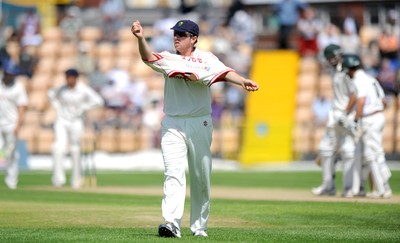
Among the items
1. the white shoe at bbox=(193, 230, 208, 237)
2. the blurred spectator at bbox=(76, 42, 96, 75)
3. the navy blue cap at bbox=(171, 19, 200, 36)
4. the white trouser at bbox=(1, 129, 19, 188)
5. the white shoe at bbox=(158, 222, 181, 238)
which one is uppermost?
the blurred spectator at bbox=(76, 42, 96, 75)

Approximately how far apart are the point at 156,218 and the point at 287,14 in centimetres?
2225

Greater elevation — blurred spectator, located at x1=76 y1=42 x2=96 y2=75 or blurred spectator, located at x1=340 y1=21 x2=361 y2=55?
blurred spectator, located at x1=340 y1=21 x2=361 y2=55

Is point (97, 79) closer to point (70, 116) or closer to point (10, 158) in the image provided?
point (70, 116)

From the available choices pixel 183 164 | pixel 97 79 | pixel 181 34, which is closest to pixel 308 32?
pixel 97 79

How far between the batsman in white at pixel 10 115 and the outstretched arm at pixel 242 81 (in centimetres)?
1172

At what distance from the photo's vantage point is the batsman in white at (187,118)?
13031 mm

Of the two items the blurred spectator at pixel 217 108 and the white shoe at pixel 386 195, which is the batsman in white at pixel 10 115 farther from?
the blurred spectator at pixel 217 108

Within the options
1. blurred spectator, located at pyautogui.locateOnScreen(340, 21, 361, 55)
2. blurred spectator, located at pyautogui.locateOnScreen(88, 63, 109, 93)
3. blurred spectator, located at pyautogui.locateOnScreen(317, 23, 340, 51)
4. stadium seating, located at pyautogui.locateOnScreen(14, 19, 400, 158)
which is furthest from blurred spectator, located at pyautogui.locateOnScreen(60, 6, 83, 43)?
blurred spectator, located at pyautogui.locateOnScreen(340, 21, 361, 55)

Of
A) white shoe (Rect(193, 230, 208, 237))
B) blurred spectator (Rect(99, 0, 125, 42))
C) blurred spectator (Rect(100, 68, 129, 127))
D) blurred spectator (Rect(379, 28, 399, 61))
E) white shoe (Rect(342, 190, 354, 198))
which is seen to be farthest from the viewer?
blurred spectator (Rect(99, 0, 125, 42))

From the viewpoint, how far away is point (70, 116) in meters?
24.7

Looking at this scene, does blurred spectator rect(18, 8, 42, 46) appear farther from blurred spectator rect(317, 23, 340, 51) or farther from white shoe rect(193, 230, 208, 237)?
white shoe rect(193, 230, 208, 237)

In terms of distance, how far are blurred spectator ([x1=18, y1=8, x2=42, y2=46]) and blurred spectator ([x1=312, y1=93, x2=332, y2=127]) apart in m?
11.6

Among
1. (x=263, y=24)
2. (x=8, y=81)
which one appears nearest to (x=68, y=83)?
(x=8, y=81)

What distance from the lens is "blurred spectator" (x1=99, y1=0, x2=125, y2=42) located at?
134ft
